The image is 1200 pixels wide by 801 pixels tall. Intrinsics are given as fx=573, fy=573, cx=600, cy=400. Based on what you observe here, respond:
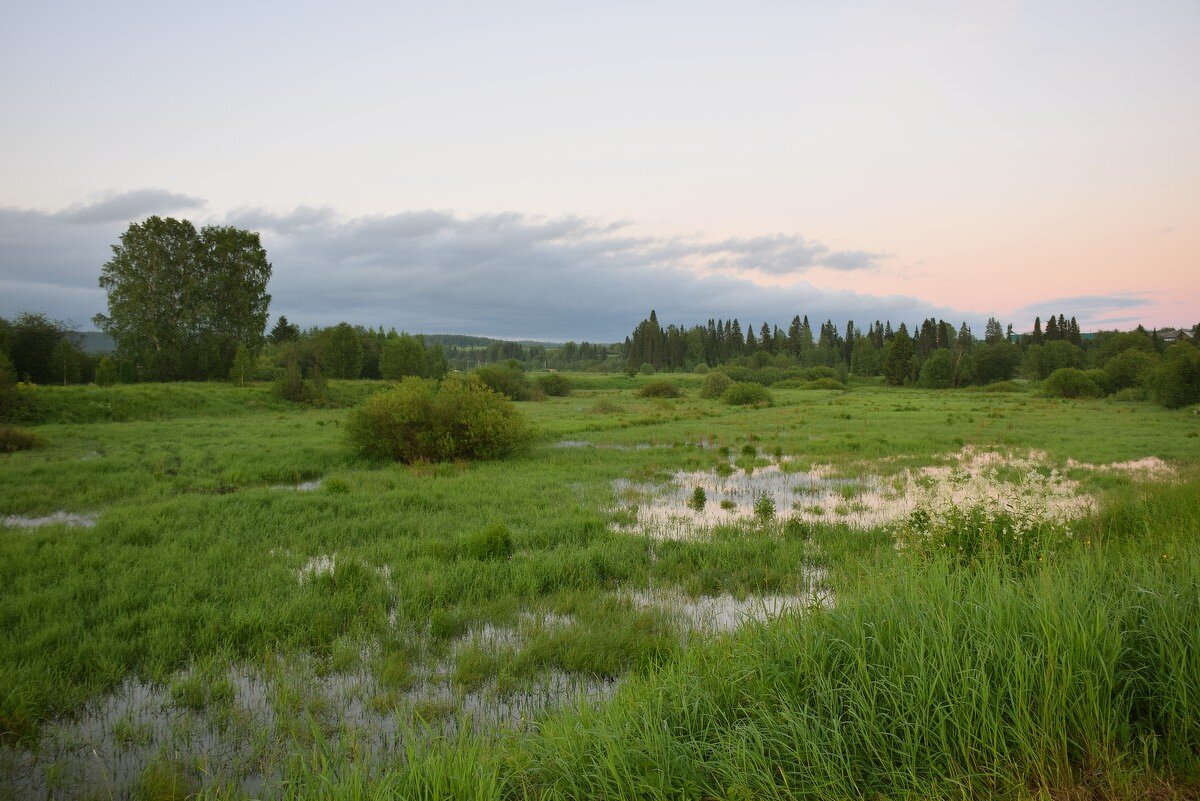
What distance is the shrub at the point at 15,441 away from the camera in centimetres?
1950

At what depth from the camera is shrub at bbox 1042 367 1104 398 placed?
195 feet

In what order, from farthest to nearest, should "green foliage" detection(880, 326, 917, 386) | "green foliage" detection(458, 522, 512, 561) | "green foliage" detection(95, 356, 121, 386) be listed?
"green foliage" detection(880, 326, 917, 386) < "green foliage" detection(95, 356, 121, 386) < "green foliage" detection(458, 522, 512, 561)

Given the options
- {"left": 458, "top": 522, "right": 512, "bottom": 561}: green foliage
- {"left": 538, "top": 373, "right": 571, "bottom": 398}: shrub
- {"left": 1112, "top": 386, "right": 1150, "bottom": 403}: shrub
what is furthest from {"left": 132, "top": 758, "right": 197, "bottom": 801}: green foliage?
{"left": 538, "top": 373, "right": 571, "bottom": 398}: shrub

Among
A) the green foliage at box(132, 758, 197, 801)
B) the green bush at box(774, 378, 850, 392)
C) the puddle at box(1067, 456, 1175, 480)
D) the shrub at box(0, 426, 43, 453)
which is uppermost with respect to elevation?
the green bush at box(774, 378, 850, 392)

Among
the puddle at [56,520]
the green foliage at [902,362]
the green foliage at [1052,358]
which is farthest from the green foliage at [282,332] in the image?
the green foliage at [1052,358]

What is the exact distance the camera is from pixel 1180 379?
41.7 metres

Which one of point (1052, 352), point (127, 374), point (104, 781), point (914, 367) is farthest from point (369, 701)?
point (1052, 352)

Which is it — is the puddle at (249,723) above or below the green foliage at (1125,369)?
below

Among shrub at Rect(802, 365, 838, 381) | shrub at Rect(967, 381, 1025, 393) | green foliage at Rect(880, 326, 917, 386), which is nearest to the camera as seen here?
shrub at Rect(967, 381, 1025, 393)

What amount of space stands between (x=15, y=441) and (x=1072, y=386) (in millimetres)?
81055

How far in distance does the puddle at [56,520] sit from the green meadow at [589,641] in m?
0.12

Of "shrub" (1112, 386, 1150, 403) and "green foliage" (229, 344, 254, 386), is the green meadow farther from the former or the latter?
"shrub" (1112, 386, 1150, 403)

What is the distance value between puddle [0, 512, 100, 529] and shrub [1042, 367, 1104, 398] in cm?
7496

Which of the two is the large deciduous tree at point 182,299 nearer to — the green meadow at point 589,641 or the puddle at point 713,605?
the green meadow at point 589,641
